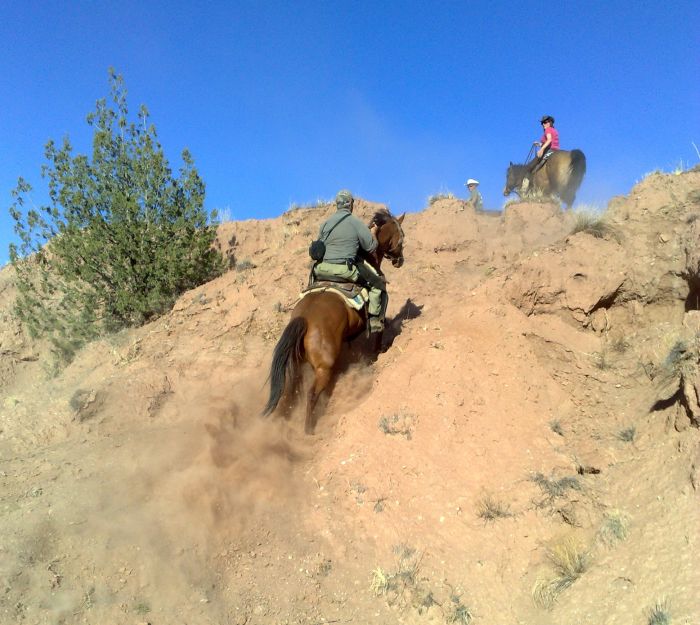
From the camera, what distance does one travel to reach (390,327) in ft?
30.8

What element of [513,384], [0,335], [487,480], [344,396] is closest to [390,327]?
[344,396]

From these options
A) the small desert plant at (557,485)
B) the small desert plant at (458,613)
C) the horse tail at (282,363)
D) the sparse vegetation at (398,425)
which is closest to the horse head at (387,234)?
the horse tail at (282,363)

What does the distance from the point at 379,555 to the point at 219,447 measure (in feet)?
7.08

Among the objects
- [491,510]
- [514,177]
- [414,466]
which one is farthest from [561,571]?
[514,177]

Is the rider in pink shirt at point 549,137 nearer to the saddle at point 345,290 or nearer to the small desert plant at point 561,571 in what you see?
the saddle at point 345,290

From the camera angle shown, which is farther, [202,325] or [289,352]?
[202,325]

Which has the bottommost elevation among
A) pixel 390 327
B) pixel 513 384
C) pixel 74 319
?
pixel 513 384

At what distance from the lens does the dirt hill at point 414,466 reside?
14.4 ft

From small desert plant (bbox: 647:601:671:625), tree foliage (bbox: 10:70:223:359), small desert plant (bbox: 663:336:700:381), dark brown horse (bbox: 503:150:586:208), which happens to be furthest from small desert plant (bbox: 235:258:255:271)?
small desert plant (bbox: 647:601:671:625)

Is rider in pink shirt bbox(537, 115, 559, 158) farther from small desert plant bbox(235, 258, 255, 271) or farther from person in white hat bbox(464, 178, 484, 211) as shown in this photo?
small desert plant bbox(235, 258, 255, 271)

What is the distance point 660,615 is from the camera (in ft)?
10.8

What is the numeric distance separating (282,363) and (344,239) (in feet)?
7.01

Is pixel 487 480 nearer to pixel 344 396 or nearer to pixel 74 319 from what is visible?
pixel 344 396

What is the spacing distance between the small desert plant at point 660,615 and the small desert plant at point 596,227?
5521mm
